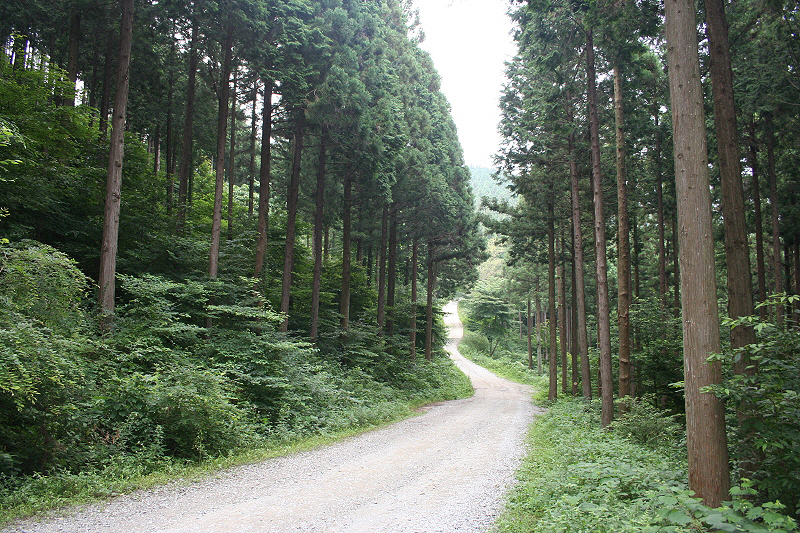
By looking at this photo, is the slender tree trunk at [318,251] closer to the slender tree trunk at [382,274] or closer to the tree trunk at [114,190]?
the slender tree trunk at [382,274]

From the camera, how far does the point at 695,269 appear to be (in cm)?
489

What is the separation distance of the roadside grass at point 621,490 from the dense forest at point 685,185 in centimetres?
59

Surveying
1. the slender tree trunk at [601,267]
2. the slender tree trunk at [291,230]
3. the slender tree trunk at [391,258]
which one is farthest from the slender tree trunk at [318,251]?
the slender tree trunk at [601,267]

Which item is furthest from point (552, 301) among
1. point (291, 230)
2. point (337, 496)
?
point (337, 496)

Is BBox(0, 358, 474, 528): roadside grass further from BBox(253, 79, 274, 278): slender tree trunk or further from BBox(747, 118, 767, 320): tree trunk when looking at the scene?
BBox(747, 118, 767, 320): tree trunk

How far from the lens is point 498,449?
1045cm

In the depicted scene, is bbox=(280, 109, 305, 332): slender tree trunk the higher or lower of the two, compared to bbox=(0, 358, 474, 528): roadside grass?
higher

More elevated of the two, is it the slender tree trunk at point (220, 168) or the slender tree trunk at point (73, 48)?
the slender tree trunk at point (73, 48)

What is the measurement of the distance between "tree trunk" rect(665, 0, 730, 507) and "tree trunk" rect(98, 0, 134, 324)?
33.7 feet

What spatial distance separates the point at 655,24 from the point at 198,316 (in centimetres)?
1274

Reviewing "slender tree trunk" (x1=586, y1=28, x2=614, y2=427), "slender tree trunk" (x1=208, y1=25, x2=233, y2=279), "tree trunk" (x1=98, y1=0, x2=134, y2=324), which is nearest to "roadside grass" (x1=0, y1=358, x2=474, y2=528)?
"tree trunk" (x1=98, y1=0, x2=134, y2=324)

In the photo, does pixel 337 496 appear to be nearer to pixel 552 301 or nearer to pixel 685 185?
pixel 685 185

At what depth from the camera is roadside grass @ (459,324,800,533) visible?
386 cm

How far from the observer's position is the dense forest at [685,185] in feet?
15.5
